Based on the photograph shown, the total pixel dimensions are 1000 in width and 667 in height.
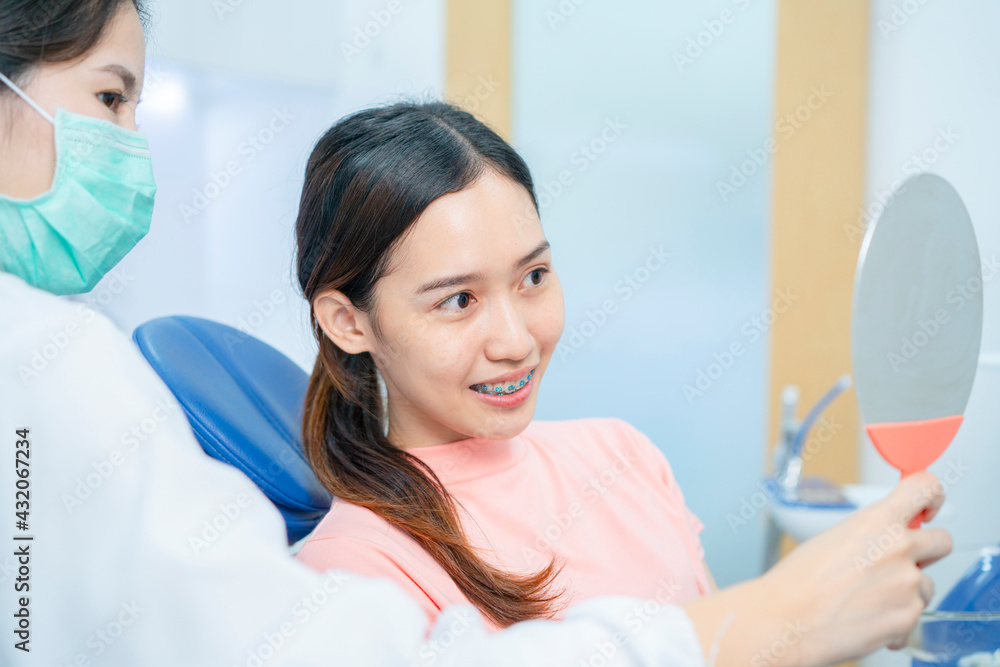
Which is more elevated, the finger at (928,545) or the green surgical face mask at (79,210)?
the green surgical face mask at (79,210)

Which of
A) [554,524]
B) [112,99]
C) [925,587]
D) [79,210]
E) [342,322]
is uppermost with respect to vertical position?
[112,99]

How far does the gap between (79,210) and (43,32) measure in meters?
0.17

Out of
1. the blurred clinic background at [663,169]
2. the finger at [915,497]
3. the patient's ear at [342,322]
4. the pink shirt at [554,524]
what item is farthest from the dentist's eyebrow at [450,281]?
the blurred clinic background at [663,169]

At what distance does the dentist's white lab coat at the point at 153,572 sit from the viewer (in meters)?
0.54

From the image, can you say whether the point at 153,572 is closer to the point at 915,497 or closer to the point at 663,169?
the point at 915,497

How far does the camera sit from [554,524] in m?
1.03

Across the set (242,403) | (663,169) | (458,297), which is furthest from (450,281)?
(663,169)

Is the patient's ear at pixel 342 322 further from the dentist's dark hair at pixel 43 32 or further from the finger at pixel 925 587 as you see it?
the finger at pixel 925 587

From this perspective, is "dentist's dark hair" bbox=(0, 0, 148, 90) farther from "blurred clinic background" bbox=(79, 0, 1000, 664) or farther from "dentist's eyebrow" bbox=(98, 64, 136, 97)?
"blurred clinic background" bbox=(79, 0, 1000, 664)

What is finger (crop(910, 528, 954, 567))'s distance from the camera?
2.12ft

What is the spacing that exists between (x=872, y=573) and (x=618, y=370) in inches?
75.3

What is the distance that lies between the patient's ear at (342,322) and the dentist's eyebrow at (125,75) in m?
0.33

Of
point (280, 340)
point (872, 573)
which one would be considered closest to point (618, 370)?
point (280, 340)

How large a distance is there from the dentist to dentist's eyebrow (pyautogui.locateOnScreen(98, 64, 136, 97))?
0.27 meters
